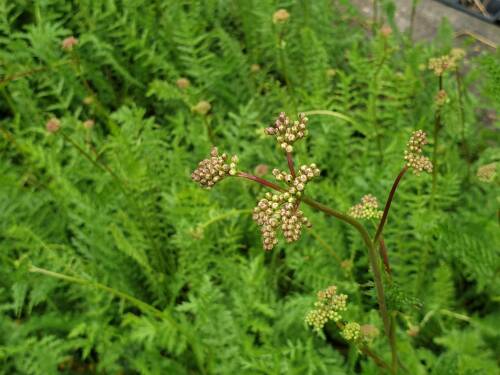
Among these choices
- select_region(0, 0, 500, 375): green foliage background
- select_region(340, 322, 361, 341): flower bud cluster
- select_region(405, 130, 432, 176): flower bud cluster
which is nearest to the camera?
select_region(405, 130, 432, 176): flower bud cluster

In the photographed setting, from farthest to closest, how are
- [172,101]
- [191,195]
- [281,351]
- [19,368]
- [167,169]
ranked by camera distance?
[172,101] < [167,169] < [191,195] < [19,368] < [281,351]

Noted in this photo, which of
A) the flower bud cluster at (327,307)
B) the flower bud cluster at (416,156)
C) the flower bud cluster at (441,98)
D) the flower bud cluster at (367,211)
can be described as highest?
the flower bud cluster at (416,156)

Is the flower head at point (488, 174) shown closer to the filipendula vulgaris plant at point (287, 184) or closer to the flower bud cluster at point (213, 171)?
the filipendula vulgaris plant at point (287, 184)

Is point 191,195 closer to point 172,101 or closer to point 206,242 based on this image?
point 206,242

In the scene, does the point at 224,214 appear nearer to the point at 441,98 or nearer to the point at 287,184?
the point at 441,98

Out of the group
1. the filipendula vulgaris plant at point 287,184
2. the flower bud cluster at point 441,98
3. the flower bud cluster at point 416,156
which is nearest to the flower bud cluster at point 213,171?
the filipendula vulgaris plant at point 287,184

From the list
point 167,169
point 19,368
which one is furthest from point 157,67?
point 19,368

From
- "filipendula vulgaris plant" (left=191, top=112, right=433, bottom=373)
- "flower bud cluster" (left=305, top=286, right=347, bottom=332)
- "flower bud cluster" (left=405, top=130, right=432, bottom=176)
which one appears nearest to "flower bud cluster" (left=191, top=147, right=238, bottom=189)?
"filipendula vulgaris plant" (left=191, top=112, right=433, bottom=373)

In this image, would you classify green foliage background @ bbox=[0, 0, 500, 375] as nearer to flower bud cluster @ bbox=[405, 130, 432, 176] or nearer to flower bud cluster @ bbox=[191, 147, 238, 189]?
flower bud cluster @ bbox=[405, 130, 432, 176]
